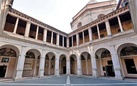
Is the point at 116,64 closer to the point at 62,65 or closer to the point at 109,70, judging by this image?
the point at 109,70

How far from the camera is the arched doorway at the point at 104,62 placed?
1409 centimetres

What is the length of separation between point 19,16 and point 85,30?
38.1 ft

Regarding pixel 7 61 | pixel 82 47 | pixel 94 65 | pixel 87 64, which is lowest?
pixel 94 65

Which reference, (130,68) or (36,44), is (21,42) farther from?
(130,68)

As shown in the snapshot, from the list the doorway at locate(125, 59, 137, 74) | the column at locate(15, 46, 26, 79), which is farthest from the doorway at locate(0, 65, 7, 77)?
the doorway at locate(125, 59, 137, 74)

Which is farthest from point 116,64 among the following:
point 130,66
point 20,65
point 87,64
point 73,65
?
point 20,65

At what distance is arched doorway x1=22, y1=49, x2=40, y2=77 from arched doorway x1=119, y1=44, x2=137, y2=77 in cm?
1363

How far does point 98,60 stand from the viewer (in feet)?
51.4

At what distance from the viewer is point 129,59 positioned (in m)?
12.5

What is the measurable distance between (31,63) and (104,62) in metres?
13.1

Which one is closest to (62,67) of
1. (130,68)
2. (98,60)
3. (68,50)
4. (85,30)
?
(68,50)

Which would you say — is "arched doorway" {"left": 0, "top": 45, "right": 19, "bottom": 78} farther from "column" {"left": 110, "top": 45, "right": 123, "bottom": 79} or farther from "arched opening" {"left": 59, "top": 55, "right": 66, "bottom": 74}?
"column" {"left": 110, "top": 45, "right": 123, "bottom": 79}

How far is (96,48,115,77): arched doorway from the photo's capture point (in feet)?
46.2

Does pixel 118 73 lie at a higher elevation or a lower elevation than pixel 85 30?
lower
